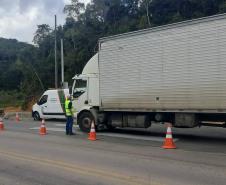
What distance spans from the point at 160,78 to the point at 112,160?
4931mm

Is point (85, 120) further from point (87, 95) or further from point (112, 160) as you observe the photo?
point (112, 160)

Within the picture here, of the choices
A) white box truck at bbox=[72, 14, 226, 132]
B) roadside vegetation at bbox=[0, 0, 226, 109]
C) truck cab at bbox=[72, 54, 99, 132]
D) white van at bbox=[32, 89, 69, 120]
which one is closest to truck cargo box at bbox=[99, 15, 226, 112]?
white box truck at bbox=[72, 14, 226, 132]

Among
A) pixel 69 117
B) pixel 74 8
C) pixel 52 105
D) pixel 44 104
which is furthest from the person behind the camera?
pixel 74 8

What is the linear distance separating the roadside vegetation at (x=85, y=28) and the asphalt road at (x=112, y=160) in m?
32.6

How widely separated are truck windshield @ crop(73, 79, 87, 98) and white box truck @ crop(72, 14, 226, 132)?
0.09m

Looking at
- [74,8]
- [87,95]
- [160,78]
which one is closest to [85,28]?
[74,8]

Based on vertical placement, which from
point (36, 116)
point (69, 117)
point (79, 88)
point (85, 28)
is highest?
point (85, 28)

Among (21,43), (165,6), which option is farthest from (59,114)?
(21,43)

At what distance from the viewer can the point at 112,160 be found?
10.1m

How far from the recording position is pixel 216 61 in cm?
1263

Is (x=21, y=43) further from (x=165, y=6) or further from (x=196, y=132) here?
(x=196, y=132)

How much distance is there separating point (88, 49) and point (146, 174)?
160 ft

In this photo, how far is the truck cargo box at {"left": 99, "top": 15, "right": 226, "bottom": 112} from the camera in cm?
1275

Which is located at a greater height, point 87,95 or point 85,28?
point 85,28
